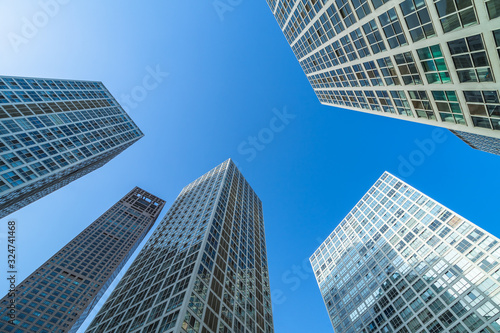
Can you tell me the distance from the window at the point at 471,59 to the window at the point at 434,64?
174 centimetres

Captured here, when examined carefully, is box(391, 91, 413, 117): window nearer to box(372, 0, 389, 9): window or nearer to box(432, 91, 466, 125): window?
box(432, 91, 466, 125): window

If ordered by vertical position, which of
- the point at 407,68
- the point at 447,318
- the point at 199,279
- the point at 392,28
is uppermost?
the point at 392,28

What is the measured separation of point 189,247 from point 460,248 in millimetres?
68019

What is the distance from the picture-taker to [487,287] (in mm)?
57062

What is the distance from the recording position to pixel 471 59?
25797 millimetres

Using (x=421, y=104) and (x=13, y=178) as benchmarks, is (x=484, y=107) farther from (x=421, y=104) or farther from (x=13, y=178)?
(x=13, y=178)

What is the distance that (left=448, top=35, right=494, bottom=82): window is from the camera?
24.5 metres

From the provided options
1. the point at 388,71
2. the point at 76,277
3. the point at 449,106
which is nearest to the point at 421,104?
the point at 449,106

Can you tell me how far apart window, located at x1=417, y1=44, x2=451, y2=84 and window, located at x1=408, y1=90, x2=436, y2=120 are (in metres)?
3.54

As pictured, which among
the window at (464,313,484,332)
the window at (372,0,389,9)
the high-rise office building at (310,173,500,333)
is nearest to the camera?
the window at (372,0,389,9)

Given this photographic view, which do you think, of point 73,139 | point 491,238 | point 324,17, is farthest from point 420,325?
point 73,139

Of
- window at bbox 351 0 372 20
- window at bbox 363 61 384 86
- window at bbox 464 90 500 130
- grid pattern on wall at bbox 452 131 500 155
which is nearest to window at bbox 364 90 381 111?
window at bbox 363 61 384 86

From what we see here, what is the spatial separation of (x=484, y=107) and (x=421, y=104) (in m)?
10.5

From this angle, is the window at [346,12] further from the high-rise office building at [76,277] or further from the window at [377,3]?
the high-rise office building at [76,277]
